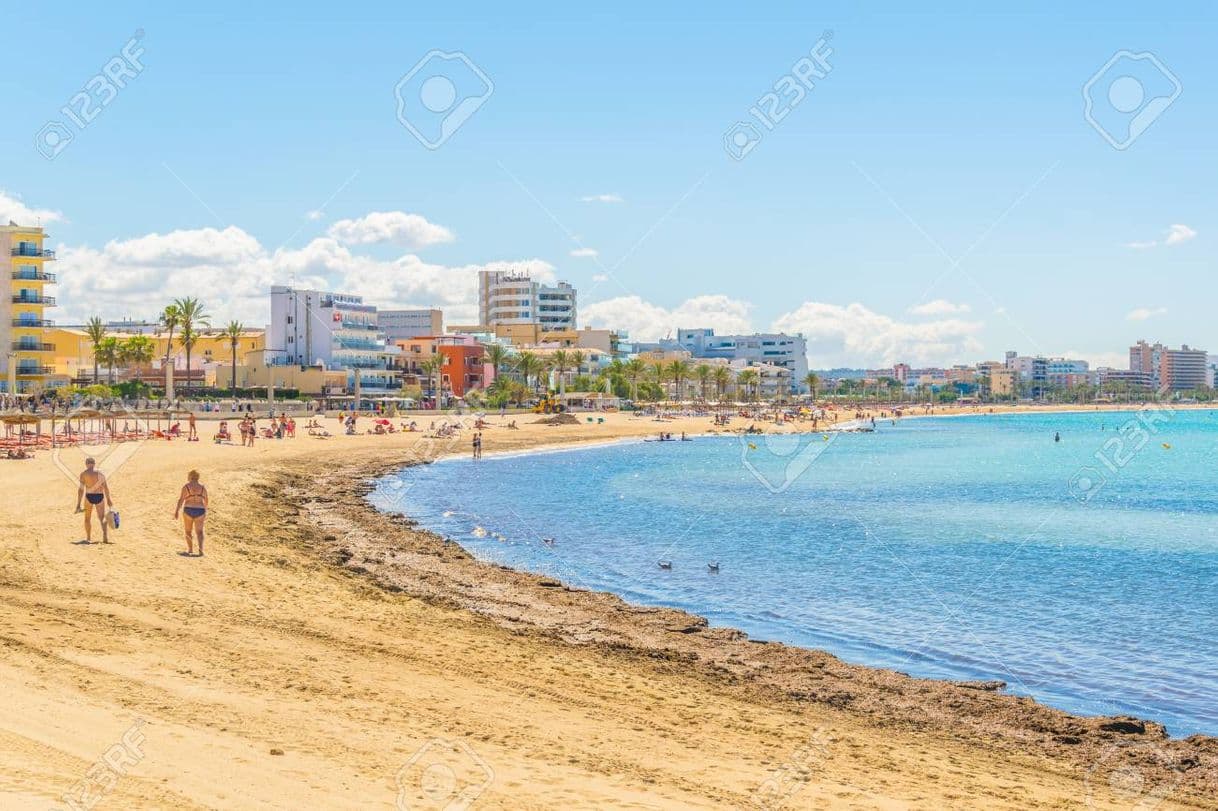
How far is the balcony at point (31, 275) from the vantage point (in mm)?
81500

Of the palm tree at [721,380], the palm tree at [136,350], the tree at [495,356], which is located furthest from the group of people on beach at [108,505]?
the palm tree at [721,380]

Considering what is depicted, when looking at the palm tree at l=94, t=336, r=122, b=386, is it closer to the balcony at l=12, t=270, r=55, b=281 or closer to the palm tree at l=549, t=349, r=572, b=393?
the balcony at l=12, t=270, r=55, b=281

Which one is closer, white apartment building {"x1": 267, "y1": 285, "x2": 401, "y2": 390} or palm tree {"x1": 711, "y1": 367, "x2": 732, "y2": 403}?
white apartment building {"x1": 267, "y1": 285, "x2": 401, "y2": 390}

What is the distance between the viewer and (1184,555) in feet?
108

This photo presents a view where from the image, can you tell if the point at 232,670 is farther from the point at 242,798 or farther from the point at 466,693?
the point at 242,798

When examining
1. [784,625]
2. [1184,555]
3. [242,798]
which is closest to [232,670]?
[242,798]

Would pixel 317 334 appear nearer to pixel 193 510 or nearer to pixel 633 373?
pixel 633 373

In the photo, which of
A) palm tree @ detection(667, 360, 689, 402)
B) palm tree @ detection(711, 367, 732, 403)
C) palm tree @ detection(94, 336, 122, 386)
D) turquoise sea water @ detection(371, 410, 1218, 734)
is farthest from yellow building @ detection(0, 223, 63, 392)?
palm tree @ detection(711, 367, 732, 403)

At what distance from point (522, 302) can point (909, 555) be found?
5886 inches

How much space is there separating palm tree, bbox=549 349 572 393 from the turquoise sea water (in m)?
66.7

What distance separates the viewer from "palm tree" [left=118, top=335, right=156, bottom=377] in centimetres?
10388

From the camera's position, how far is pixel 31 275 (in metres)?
82.0

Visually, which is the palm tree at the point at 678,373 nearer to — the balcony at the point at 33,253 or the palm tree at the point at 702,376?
the palm tree at the point at 702,376

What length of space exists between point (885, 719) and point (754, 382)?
183m
